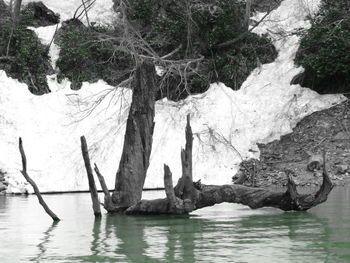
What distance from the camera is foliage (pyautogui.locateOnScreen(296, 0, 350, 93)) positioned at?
3000 cm

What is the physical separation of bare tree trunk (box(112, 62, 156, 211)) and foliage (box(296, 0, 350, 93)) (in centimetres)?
1350

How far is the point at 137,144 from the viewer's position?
59.9 ft

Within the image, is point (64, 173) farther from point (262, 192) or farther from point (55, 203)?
point (262, 192)

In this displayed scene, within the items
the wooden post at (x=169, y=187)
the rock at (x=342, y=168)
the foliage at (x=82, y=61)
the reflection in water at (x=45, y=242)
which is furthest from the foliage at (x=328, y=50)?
the reflection in water at (x=45, y=242)

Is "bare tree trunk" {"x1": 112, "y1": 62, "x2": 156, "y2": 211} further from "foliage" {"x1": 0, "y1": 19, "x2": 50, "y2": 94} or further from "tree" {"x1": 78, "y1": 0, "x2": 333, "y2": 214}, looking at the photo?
"foliage" {"x1": 0, "y1": 19, "x2": 50, "y2": 94}

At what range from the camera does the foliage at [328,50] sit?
98.4 feet

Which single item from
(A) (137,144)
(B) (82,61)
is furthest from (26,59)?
(A) (137,144)

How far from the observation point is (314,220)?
1530 cm

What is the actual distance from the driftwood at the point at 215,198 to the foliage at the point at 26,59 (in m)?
18.5

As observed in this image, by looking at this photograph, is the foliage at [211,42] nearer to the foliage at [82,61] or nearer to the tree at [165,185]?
the foliage at [82,61]

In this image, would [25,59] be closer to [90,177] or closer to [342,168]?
[342,168]

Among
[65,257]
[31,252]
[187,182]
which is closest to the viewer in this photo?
[65,257]

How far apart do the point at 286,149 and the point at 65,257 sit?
18995 millimetres

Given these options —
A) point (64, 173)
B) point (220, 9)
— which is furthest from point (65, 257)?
point (220, 9)
